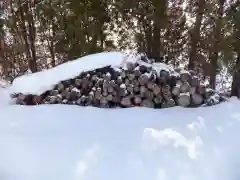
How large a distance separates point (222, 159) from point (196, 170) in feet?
0.98

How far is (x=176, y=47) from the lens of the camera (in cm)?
555

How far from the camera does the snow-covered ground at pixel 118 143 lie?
2215 mm

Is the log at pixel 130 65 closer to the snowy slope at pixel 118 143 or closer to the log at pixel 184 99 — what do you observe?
the snowy slope at pixel 118 143

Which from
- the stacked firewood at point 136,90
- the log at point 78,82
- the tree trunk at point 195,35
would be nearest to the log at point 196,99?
the stacked firewood at point 136,90

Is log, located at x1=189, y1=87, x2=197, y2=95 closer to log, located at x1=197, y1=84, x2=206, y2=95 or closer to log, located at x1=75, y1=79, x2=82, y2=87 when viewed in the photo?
log, located at x1=197, y1=84, x2=206, y2=95

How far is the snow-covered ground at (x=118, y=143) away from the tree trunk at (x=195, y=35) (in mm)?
2009


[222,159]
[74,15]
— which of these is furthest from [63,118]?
[74,15]

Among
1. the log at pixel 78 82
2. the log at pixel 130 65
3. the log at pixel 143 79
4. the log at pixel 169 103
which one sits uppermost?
the log at pixel 130 65

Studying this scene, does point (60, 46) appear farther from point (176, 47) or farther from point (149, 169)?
point (149, 169)

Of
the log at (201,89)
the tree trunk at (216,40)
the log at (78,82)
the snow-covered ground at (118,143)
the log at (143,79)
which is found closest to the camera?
the snow-covered ground at (118,143)

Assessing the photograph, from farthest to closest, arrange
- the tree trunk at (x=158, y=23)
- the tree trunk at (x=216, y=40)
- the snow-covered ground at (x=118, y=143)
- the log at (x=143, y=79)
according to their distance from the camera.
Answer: the tree trunk at (x=158, y=23), the tree trunk at (x=216, y=40), the log at (x=143, y=79), the snow-covered ground at (x=118, y=143)

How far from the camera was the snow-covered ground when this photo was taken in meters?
2.21

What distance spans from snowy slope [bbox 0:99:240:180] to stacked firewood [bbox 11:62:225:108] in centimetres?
14

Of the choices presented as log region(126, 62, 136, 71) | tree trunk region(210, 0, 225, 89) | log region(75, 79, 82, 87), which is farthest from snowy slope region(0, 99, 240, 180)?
tree trunk region(210, 0, 225, 89)
